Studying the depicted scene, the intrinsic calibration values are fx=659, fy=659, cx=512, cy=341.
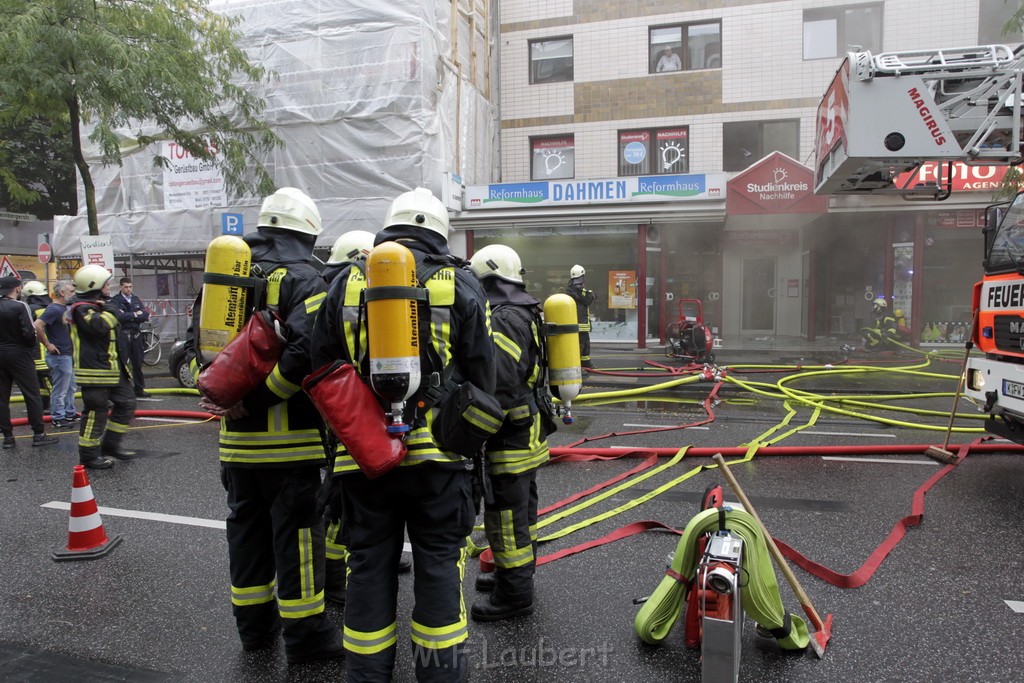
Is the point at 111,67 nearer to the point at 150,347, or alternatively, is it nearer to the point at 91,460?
the point at 150,347

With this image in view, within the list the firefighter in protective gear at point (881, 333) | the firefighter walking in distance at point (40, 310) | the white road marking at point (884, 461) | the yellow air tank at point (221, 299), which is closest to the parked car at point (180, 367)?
the firefighter walking in distance at point (40, 310)

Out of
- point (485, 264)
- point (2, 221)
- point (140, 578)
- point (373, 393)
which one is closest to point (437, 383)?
point (373, 393)

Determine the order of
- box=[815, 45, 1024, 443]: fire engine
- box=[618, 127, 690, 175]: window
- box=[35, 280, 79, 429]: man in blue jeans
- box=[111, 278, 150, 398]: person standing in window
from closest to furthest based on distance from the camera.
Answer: box=[815, 45, 1024, 443]: fire engine
box=[35, 280, 79, 429]: man in blue jeans
box=[111, 278, 150, 398]: person standing in window
box=[618, 127, 690, 175]: window

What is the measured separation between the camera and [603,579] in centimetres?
357

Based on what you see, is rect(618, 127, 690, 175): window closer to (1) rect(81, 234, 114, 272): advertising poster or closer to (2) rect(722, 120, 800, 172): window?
(2) rect(722, 120, 800, 172): window

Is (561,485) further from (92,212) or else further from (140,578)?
(92,212)

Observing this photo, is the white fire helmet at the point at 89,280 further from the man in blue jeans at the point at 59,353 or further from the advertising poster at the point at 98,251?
the advertising poster at the point at 98,251

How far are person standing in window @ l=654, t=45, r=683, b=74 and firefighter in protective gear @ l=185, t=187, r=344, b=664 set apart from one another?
1731cm

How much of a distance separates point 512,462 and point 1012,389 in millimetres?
4037

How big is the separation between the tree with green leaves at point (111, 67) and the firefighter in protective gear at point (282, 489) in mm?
9522

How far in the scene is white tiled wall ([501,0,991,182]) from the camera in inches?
632

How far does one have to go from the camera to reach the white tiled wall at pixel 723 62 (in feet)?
52.7

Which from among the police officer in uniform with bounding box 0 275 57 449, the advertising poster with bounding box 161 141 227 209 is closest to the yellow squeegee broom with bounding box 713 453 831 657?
the police officer in uniform with bounding box 0 275 57 449

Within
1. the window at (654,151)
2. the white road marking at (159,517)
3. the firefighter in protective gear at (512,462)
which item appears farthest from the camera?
the window at (654,151)
